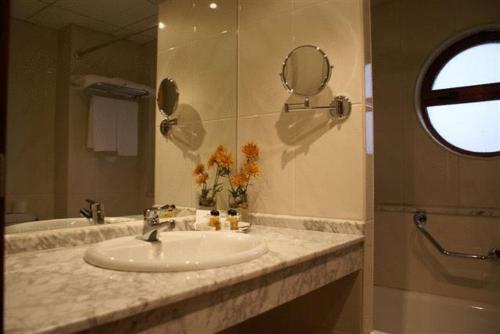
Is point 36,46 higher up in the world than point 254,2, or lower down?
lower down

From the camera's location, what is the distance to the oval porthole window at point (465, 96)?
7.24 ft

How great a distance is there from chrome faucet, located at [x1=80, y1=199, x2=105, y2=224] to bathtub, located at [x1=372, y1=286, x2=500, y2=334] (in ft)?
5.39

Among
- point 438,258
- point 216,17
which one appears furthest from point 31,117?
point 438,258

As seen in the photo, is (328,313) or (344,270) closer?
(344,270)

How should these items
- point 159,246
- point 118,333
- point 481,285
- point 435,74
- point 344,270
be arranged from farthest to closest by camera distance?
1. point 435,74
2. point 481,285
3. point 344,270
4. point 159,246
5. point 118,333

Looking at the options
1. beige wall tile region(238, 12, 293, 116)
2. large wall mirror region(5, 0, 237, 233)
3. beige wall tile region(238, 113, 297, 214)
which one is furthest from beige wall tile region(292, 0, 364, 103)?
large wall mirror region(5, 0, 237, 233)

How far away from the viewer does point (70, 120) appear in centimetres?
103

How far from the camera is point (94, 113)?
3.59 feet

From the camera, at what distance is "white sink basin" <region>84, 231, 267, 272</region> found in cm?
77

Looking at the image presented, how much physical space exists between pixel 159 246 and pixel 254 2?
1.16 metres

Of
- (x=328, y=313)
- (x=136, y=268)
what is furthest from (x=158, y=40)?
(x=328, y=313)

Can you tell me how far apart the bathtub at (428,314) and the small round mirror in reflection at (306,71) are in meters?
1.43

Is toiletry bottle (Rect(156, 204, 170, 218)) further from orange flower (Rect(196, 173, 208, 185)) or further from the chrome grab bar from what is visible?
the chrome grab bar

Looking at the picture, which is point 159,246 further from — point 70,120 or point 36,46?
point 36,46
